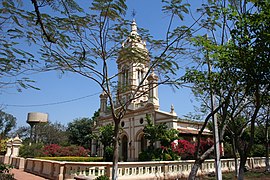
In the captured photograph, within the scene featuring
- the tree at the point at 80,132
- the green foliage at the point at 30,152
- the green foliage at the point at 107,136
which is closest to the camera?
the green foliage at the point at 30,152

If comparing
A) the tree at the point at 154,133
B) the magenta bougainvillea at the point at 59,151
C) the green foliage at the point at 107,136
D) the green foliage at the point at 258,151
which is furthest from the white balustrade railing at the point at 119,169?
the green foliage at the point at 258,151

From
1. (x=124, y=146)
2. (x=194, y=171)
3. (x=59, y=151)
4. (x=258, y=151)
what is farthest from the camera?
(x=124, y=146)

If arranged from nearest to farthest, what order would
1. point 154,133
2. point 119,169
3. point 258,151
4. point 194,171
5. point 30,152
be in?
1. point 194,171
2. point 119,169
3. point 154,133
4. point 30,152
5. point 258,151

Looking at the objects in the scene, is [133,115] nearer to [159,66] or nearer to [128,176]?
[128,176]

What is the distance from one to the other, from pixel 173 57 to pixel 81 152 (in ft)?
73.8

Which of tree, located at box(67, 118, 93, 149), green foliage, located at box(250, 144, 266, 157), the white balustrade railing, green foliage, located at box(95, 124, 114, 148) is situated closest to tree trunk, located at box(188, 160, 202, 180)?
the white balustrade railing

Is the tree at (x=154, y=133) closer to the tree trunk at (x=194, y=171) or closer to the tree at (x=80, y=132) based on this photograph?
the tree trunk at (x=194, y=171)

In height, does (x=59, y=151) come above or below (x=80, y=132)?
below

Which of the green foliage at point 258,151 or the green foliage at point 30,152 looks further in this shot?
the green foliage at point 258,151

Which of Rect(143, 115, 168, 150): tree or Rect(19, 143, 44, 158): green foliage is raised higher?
Rect(143, 115, 168, 150): tree

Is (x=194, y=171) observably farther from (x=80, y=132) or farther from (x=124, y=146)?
(x=80, y=132)

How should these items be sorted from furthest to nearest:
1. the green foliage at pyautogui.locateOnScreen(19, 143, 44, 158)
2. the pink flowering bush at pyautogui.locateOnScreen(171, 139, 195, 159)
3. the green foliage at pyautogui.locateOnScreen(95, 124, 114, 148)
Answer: the green foliage at pyautogui.locateOnScreen(95, 124, 114, 148), the green foliage at pyautogui.locateOnScreen(19, 143, 44, 158), the pink flowering bush at pyautogui.locateOnScreen(171, 139, 195, 159)

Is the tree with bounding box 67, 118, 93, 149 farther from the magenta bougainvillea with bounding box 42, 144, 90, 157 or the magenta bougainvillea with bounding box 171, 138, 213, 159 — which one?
the magenta bougainvillea with bounding box 171, 138, 213, 159

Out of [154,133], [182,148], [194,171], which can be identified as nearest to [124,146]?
[154,133]
